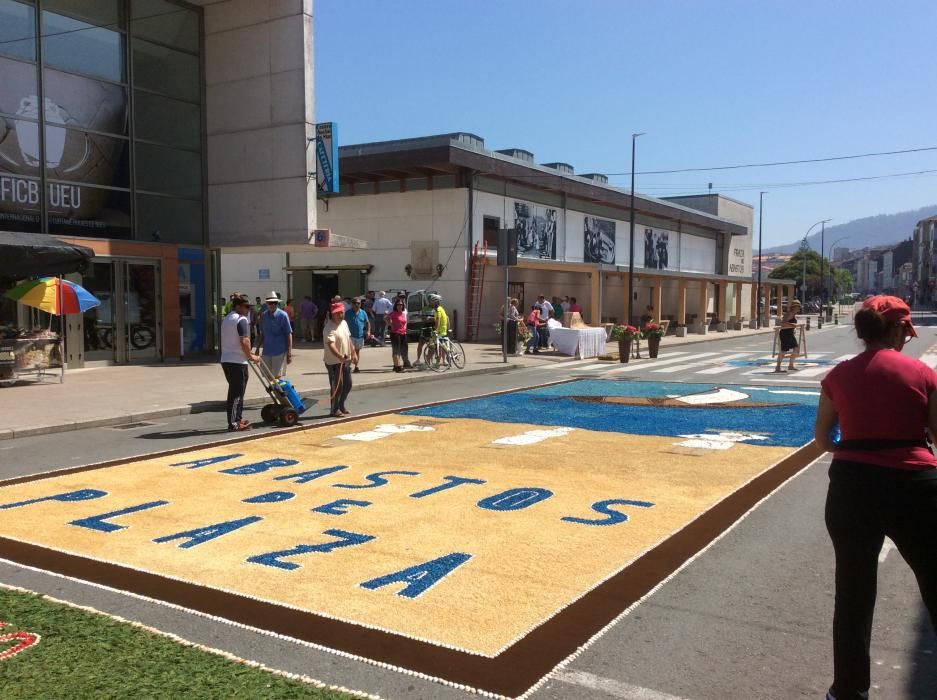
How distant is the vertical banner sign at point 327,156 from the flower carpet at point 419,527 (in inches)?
485

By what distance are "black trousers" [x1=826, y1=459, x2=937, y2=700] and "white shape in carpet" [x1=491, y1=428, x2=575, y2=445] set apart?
6716 millimetres

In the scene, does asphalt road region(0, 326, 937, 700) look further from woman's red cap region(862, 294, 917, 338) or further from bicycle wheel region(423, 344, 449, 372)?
bicycle wheel region(423, 344, 449, 372)

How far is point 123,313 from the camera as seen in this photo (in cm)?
2047

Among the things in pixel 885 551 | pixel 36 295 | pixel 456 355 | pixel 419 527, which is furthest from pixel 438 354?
pixel 885 551

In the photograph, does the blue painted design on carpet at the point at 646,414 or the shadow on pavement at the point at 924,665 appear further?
the blue painted design on carpet at the point at 646,414

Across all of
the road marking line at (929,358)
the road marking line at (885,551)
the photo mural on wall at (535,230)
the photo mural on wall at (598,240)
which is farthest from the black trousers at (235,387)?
the photo mural on wall at (598,240)

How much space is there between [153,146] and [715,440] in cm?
1758

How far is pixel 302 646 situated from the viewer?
159 inches

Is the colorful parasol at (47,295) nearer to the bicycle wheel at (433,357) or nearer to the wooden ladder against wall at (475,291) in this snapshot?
the bicycle wheel at (433,357)

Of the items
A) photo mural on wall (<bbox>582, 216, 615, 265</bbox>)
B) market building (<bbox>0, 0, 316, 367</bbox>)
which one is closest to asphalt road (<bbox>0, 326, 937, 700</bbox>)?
market building (<bbox>0, 0, 316, 367</bbox>)

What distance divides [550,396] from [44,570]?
432 inches

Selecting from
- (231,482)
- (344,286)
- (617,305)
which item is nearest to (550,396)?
(231,482)

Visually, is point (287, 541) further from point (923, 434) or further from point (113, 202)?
point (113, 202)

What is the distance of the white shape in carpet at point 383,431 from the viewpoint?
10.4 meters
